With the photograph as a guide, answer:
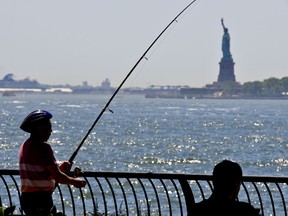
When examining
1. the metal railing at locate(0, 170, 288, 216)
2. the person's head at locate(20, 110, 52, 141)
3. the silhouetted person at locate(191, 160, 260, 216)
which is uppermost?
the person's head at locate(20, 110, 52, 141)

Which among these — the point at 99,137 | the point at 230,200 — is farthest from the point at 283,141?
the point at 230,200

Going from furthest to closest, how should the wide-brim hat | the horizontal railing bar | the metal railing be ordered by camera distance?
the metal railing < the horizontal railing bar < the wide-brim hat

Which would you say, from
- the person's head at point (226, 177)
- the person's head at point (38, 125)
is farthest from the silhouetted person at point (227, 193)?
the person's head at point (38, 125)

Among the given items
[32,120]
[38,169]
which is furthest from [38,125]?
[38,169]

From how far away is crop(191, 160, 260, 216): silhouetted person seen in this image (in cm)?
606

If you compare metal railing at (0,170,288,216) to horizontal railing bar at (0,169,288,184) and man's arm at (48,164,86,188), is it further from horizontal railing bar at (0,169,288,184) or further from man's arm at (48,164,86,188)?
man's arm at (48,164,86,188)

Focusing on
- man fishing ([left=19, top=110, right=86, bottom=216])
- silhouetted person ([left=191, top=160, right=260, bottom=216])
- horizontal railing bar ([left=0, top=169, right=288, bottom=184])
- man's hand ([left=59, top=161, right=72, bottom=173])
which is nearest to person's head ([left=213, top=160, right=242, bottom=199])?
silhouetted person ([left=191, top=160, right=260, bottom=216])

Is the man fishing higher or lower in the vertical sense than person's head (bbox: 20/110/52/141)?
lower

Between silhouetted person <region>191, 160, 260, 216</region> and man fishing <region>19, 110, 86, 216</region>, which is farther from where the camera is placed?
man fishing <region>19, 110, 86, 216</region>

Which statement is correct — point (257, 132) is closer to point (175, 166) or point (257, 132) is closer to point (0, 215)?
point (175, 166)

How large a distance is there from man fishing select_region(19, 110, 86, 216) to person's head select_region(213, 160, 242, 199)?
1954 mm

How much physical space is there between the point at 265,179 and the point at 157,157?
41442 mm

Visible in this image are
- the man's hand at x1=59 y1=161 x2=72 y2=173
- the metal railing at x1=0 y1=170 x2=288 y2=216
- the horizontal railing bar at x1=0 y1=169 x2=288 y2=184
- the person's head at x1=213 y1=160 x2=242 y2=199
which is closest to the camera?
the person's head at x1=213 y1=160 x2=242 y2=199

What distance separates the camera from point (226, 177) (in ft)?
19.9
